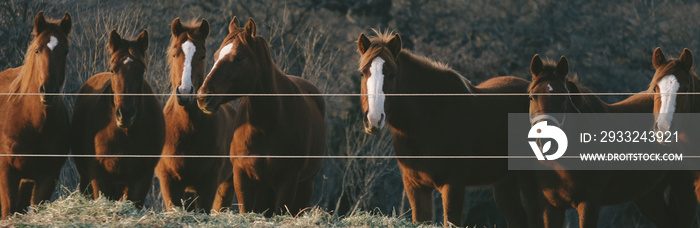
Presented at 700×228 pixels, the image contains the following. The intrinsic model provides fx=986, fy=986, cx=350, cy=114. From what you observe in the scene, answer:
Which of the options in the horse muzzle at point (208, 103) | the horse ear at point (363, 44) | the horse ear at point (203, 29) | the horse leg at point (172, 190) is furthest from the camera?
the horse leg at point (172, 190)

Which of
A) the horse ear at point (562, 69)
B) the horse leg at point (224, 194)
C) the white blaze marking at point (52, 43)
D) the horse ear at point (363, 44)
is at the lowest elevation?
the horse leg at point (224, 194)

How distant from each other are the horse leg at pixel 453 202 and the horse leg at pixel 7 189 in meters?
3.89

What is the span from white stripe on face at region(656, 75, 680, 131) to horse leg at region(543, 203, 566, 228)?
1.14 m

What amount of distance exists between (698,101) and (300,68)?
1209cm

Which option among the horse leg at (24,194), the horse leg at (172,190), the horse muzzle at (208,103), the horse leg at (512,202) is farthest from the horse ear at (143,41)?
the horse leg at (512,202)

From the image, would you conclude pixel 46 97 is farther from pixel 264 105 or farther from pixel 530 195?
pixel 530 195

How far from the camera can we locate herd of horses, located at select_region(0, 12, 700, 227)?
8.64 m

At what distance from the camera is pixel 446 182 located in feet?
29.3

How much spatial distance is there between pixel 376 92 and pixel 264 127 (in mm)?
1149

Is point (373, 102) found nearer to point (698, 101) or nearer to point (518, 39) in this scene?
point (698, 101)

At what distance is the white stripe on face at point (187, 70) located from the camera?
8773 millimetres

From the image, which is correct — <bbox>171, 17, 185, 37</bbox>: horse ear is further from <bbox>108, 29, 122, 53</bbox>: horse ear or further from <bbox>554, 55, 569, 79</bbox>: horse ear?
<bbox>554, 55, 569, 79</bbox>: horse ear

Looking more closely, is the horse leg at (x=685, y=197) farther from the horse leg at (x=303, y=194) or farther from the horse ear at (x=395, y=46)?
the horse leg at (x=303, y=194)

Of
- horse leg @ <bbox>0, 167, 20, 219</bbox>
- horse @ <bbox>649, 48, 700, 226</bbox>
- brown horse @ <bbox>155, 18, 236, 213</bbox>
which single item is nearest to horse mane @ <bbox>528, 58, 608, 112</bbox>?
horse @ <bbox>649, 48, 700, 226</bbox>
